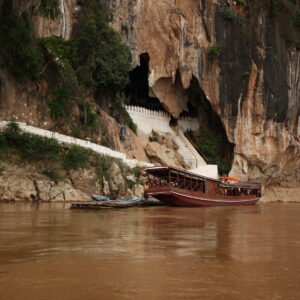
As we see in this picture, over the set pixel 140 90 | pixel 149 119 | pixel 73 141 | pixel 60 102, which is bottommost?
pixel 73 141

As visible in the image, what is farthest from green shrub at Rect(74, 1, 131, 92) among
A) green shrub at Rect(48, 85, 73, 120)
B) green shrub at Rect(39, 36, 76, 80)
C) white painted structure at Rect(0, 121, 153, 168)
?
white painted structure at Rect(0, 121, 153, 168)

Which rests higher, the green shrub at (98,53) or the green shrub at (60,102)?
the green shrub at (98,53)

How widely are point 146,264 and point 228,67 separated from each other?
30995mm

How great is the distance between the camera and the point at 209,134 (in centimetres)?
3962

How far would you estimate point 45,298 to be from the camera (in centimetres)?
528

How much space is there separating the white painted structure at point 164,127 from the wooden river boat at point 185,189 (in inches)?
276

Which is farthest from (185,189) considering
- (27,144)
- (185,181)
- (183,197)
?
(27,144)

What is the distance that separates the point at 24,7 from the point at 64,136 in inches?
272

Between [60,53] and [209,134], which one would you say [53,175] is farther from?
[209,134]

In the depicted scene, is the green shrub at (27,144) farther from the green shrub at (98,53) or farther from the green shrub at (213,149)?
the green shrub at (213,149)

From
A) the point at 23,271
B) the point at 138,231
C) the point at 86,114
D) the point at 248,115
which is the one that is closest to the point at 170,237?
the point at 138,231

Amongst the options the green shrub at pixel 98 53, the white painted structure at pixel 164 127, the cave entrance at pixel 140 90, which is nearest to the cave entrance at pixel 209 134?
the white painted structure at pixel 164 127

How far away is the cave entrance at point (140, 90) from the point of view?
37.6 meters

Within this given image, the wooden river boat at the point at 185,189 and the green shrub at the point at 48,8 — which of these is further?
the green shrub at the point at 48,8
